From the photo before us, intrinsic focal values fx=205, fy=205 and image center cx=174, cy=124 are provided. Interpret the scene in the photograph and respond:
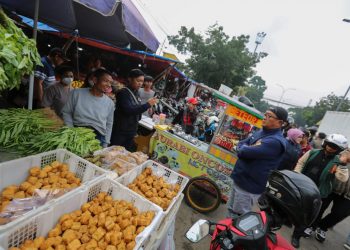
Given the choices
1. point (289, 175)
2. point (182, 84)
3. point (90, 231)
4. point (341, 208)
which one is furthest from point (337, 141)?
point (182, 84)

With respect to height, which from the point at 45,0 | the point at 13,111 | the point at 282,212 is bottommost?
the point at 13,111

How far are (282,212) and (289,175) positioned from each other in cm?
32

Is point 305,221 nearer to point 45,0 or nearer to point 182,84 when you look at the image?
point 45,0

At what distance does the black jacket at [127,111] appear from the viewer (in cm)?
325

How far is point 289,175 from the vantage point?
5.61 feet

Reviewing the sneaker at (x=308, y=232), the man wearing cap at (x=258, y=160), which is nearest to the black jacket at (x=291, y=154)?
the sneaker at (x=308, y=232)

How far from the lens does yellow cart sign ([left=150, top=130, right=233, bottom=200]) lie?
13.1ft

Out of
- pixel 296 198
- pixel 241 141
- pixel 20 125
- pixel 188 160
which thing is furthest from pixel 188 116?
pixel 296 198

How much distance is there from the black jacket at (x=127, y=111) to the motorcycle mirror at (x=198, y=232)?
2.14 m

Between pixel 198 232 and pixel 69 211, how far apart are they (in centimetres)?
103

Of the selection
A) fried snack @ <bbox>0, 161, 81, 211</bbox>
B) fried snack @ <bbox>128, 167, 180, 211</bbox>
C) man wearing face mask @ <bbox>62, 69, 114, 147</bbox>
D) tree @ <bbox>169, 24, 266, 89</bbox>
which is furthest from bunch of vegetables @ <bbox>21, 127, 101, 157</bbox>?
tree @ <bbox>169, 24, 266, 89</bbox>

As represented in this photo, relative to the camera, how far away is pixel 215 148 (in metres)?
4.02

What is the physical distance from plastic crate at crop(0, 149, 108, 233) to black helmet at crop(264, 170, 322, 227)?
1.56 meters

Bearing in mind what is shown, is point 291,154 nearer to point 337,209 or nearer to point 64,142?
point 337,209
